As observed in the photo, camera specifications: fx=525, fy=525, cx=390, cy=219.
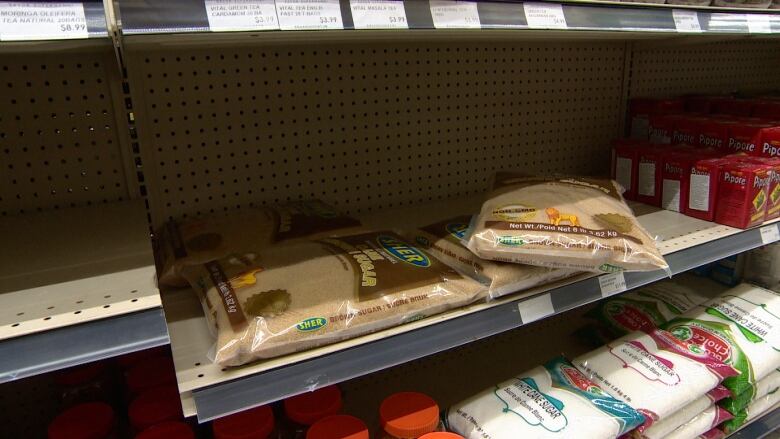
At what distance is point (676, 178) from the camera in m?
1.34

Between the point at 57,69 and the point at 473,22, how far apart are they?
795 millimetres

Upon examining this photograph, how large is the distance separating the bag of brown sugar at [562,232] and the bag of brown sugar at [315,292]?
97 millimetres

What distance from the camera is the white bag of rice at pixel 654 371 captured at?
1.20m

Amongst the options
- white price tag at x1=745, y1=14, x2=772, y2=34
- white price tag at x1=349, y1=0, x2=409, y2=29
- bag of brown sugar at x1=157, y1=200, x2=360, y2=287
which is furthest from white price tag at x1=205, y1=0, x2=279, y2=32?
white price tag at x1=745, y1=14, x2=772, y2=34

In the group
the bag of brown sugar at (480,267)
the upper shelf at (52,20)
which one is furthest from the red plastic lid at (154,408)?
the upper shelf at (52,20)

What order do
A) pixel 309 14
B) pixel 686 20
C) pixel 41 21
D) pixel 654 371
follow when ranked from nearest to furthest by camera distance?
pixel 41 21, pixel 309 14, pixel 686 20, pixel 654 371

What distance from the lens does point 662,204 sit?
141 cm

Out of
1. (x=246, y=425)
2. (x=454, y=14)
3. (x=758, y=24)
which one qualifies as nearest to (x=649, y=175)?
(x=758, y=24)

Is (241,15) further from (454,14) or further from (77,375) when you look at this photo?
(77,375)

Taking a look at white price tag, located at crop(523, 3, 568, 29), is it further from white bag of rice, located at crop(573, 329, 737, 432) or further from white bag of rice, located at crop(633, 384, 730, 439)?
white bag of rice, located at crop(633, 384, 730, 439)

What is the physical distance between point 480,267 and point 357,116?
52cm

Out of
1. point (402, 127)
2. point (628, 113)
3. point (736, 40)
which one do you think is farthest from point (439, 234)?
point (736, 40)

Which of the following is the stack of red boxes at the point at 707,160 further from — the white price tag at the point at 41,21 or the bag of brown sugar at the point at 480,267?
the white price tag at the point at 41,21

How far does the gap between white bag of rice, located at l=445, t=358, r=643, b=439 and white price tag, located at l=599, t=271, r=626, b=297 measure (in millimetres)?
260
